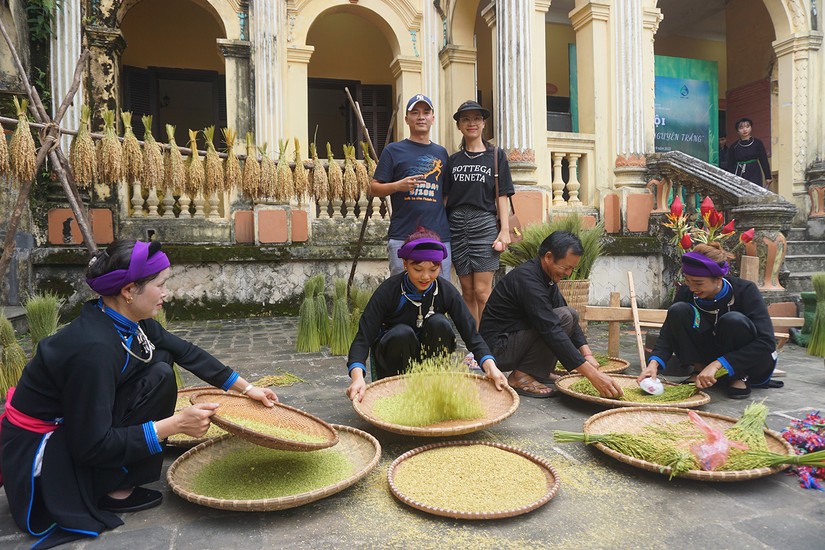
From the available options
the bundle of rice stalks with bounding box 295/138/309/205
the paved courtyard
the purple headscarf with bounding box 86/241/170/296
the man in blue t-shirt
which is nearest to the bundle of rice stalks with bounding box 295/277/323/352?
the man in blue t-shirt

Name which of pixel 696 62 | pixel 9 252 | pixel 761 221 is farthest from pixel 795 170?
pixel 9 252

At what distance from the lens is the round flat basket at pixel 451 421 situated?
2256mm

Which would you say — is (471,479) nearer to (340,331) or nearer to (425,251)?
(425,251)

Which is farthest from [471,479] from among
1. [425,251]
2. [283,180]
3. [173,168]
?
[283,180]

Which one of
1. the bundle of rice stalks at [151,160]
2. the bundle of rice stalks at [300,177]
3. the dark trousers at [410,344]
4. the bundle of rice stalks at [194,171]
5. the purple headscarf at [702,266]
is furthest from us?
the bundle of rice stalks at [300,177]

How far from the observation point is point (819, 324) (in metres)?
4.40

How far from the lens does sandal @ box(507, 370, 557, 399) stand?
128 inches

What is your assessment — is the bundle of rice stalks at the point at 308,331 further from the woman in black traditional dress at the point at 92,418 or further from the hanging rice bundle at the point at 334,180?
the woman in black traditional dress at the point at 92,418

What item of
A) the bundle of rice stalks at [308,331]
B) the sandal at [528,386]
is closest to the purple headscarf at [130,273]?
the sandal at [528,386]

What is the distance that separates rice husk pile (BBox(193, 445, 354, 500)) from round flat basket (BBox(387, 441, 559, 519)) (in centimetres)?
25

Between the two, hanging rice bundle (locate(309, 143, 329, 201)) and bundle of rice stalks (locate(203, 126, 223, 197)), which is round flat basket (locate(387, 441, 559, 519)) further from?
hanging rice bundle (locate(309, 143, 329, 201))

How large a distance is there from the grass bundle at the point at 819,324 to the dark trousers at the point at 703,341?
4.66 feet

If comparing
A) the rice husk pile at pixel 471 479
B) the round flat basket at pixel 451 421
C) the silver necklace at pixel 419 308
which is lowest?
the rice husk pile at pixel 471 479

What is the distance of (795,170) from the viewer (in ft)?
27.2
